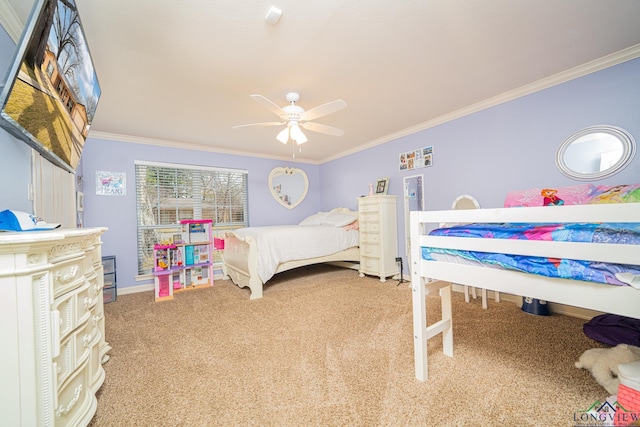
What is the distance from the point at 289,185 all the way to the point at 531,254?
170 inches

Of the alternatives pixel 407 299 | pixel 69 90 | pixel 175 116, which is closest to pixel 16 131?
pixel 69 90

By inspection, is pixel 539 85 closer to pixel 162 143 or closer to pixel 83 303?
pixel 83 303

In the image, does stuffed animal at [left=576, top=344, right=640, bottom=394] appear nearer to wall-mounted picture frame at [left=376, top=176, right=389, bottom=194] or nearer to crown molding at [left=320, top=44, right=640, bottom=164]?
crown molding at [left=320, top=44, right=640, bottom=164]

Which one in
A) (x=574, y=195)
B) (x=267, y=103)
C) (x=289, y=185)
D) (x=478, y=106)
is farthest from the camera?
(x=289, y=185)

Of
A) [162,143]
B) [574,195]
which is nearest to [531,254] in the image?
[574,195]

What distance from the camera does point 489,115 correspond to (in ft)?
9.11

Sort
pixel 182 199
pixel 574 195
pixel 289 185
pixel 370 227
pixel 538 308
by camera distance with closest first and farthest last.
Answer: pixel 574 195 < pixel 538 308 < pixel 370 227 < pixel 182 199 < pixel 289 185

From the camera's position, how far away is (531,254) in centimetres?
107

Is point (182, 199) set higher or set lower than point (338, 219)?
higher

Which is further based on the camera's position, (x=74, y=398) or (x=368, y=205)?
(x=368, y=205)

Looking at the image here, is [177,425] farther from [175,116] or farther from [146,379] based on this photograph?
[175,116]

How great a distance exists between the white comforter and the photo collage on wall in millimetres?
1329

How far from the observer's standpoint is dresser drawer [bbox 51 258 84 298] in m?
0.98

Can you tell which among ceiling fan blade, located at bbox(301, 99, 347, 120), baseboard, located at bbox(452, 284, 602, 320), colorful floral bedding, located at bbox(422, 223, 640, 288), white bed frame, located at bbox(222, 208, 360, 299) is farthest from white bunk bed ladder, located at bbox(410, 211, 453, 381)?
white bed frame, located at bbox(222, 208, 360, 299)
